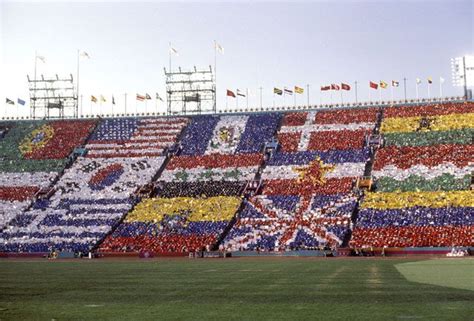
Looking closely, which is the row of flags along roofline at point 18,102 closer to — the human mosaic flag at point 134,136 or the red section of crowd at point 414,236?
the human mosaic flag at point 134,136

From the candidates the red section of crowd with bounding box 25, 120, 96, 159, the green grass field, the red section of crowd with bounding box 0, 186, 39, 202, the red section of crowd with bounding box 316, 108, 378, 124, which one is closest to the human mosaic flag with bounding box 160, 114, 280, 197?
the red section of crowd with bounding box 316, 108, 378, 124

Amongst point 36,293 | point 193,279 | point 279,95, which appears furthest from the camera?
point 279,95

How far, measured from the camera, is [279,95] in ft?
310

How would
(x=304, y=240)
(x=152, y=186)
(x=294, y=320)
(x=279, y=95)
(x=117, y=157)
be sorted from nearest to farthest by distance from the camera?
(x=294, y=320) → (x=304, y=240) → (x=152, y=186) → (x=117, y=157) → (x=279, y=95)

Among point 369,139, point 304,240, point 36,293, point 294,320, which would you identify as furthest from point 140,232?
point 294,320

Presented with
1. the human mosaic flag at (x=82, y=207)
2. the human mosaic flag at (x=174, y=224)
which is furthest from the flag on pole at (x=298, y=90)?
the human mosaic flag at (x=174, y=224)

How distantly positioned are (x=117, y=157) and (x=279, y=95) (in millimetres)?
26081

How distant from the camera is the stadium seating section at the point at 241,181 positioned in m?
62.2

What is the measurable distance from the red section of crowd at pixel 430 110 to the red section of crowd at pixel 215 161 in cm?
1916

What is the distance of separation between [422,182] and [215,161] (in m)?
26.1

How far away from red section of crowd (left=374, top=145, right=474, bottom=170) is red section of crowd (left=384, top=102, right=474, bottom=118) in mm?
8878

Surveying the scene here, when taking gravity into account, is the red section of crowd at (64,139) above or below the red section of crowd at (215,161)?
above

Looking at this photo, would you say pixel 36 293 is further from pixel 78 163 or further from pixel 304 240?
pixel 78 163

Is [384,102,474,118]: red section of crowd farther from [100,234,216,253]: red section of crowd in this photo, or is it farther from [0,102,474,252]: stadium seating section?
[100,234,216,253]: red section of crowd
